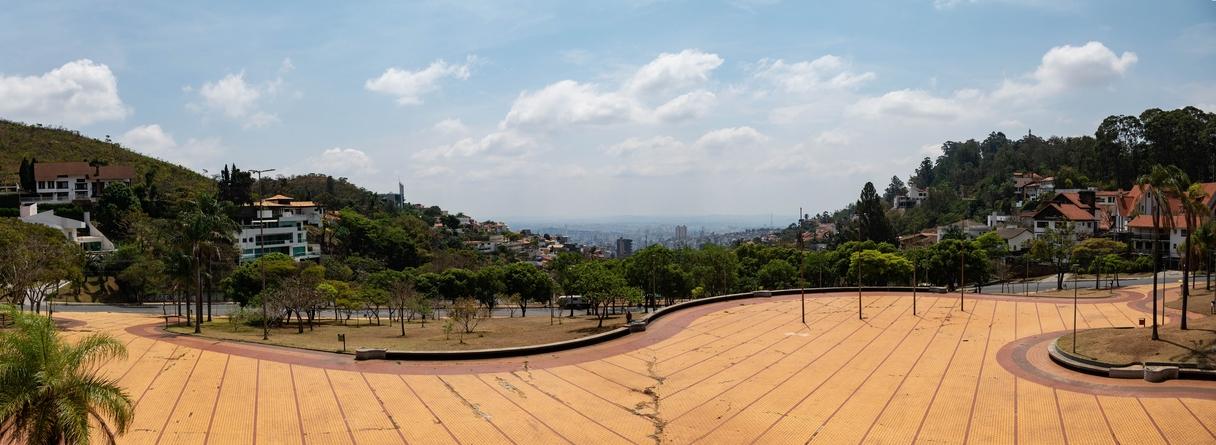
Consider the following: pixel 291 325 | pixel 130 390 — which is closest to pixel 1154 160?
pixel 291 325

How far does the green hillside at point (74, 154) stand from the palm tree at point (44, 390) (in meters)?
91.4

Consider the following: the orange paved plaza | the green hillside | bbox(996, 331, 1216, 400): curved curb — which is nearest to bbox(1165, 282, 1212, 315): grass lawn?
the orange paved plaza

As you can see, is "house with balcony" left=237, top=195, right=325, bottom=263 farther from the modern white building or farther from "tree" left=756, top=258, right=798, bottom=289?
"tree" left=756, top=258, right=798, bottom=289

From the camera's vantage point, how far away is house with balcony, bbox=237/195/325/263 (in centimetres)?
7612

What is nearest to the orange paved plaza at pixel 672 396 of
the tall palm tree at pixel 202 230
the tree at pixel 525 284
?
the tall palm tree at pixel 202 230

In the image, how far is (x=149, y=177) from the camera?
89.2m

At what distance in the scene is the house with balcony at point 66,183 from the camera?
85.2m

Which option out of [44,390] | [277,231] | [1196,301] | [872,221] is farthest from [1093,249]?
[277,231]

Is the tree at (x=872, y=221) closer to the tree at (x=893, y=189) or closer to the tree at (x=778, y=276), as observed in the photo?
the tree at (x=778, y=276)

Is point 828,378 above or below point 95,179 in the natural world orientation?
below

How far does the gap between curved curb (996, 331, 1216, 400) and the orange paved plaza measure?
7cm

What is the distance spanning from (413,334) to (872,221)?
64840 millimetres

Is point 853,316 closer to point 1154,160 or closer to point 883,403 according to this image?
point 883,403

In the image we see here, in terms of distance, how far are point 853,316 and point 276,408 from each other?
25706 millimetres
